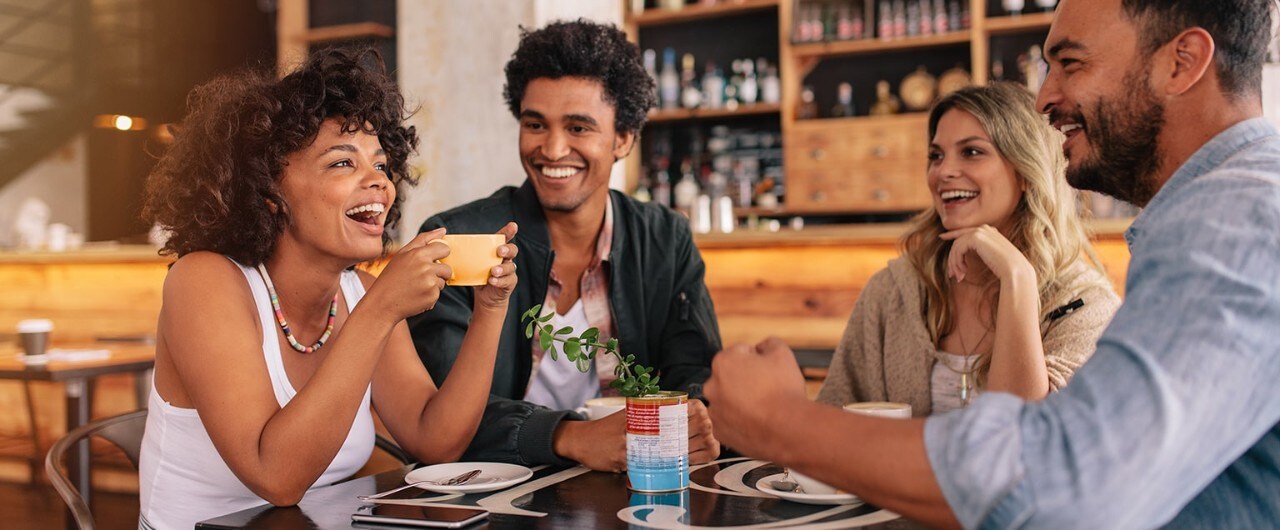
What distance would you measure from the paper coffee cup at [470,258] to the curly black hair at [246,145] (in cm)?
36

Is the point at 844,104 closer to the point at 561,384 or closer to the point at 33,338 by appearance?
the point at 561,384

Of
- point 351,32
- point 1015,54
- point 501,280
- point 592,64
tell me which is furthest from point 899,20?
point 501,280

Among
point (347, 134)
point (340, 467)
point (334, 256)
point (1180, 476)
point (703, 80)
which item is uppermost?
point (703, 80)

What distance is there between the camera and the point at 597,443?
1479mm

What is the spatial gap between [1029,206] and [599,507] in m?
1.32

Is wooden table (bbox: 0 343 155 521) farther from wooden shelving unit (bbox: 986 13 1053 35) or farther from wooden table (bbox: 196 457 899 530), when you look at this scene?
wooden shelving unit (bbox: 986 13 1053 35)

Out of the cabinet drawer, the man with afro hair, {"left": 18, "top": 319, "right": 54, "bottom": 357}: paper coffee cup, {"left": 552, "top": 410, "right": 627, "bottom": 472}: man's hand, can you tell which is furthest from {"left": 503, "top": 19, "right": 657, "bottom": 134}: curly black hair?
the cabinet drawer

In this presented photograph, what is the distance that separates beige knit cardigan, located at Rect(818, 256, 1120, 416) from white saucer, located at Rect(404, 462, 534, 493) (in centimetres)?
102

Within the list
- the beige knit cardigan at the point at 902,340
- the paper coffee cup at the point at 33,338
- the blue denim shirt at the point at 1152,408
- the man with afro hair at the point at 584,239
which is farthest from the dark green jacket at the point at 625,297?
the paper coffee cup at the point at 33,338

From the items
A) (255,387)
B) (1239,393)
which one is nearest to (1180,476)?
(1239,393)

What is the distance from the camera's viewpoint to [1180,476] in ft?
2.71

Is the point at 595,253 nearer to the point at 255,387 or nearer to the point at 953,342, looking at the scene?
the point at 953,342

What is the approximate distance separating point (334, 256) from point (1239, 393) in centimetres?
132

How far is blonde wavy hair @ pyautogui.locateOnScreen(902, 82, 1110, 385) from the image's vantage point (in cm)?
213
